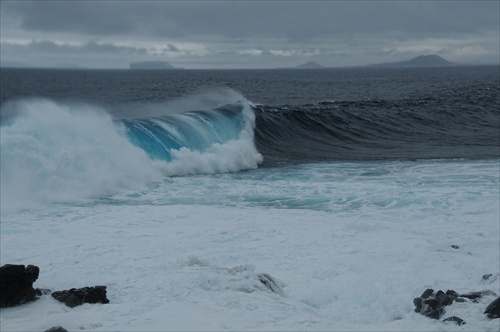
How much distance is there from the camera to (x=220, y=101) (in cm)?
3647

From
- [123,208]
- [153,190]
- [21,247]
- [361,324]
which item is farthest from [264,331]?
[153,190]

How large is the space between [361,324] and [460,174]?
1198cm

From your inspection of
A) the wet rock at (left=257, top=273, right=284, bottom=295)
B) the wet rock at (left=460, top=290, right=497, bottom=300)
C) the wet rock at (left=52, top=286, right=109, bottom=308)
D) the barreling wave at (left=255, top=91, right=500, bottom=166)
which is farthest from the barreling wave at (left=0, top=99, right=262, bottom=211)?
the wet rock at (left=460, top=290, right=497, bottom=300)

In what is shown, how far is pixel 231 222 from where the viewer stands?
12.5 m

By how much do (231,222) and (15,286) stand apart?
540cm

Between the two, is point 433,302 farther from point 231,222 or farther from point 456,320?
point 231,222

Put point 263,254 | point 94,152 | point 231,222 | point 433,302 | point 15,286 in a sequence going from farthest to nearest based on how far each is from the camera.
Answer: point 94,152, point 231,222, point 263,254, point 433,302, point 15,286

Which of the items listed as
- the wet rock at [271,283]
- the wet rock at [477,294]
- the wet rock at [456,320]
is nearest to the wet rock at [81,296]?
the wet rock at [271,283]

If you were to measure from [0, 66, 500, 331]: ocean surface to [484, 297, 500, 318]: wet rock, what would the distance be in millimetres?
106

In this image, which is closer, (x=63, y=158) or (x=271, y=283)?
(x=271, y=283)

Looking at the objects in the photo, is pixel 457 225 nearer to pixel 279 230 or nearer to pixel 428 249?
pixel 428 249

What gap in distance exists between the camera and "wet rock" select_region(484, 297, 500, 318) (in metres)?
7.64

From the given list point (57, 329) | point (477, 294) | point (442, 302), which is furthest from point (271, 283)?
point (57, 329)

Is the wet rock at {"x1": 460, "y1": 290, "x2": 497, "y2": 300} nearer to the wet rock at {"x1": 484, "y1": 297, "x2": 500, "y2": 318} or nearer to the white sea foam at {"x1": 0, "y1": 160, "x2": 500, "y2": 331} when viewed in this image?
the white sea foam at {"x1": 0, "y1": 160, "x2": 500, "y2": 331}
